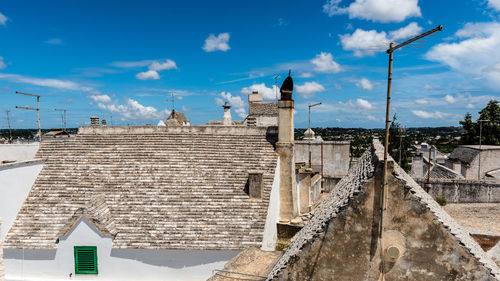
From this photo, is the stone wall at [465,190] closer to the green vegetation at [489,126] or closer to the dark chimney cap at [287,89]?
the dark chimney cap at [287,89]

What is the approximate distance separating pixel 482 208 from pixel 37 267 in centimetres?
3003

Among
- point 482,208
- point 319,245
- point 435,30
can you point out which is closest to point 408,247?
point 319,245

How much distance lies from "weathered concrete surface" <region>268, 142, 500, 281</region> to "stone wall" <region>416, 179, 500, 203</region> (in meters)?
21.9

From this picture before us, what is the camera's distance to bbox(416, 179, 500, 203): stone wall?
77.8ft

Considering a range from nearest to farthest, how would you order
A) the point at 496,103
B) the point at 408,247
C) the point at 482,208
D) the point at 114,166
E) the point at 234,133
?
the point at 408,247 < the point at 114,166 < the point at 234,133 < the point at 482,208 < the point at 496,103

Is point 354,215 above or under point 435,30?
under

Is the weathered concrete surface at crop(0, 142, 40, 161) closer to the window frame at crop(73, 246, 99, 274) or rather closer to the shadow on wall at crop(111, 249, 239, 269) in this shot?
the window frame at crop(73, 246, 99, 274)

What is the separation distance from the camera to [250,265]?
771cm

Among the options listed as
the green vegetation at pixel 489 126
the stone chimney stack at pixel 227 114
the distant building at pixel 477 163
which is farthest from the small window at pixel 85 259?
the green vegetation at pixel 489 126

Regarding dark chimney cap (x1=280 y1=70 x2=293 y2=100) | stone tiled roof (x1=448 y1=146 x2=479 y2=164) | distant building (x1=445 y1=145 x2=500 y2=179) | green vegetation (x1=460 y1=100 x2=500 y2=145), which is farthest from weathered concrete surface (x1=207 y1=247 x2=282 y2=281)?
green vegetation (x1=460 y1=100 x2=500 y2=145)

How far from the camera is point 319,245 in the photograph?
18.4 ft

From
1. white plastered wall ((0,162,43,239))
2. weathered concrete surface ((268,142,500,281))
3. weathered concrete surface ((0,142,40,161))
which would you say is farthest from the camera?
weathered concrete surface ((0,142,40,161))

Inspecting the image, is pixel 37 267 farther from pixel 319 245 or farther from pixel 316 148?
pixel 316 148

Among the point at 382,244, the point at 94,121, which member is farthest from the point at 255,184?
the point at 94,121
